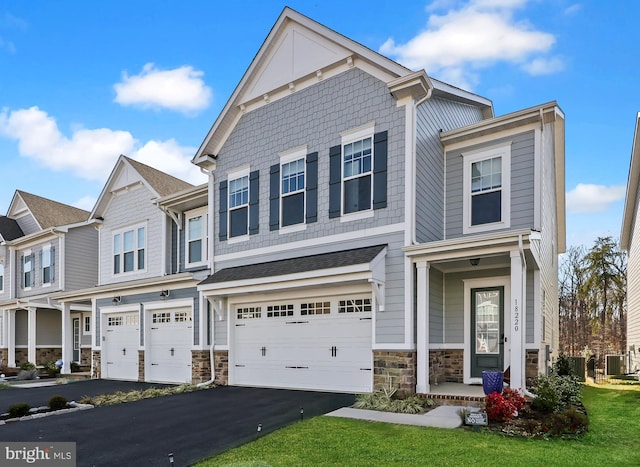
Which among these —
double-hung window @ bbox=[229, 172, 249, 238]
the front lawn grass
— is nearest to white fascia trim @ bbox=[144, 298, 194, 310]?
double-hung window @ bbox=[229, 172, 249, 238]

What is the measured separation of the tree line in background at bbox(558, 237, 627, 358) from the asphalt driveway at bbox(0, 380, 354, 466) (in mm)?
23677

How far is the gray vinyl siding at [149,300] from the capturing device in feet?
48.9

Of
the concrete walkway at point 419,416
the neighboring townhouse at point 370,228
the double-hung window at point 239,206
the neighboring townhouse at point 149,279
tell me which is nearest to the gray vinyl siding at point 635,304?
the neighboring townhouse at point 370,228

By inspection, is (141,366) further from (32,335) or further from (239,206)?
(32,335)

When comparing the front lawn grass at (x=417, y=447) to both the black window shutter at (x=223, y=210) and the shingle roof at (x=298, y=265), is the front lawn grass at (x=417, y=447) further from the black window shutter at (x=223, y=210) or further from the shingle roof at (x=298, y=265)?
the black window shutter at (x=223, y=210)

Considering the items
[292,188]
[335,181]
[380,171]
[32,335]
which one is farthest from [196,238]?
[32,335]

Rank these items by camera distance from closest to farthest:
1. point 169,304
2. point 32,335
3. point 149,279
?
point 169,304
point 149,279
point 32,335

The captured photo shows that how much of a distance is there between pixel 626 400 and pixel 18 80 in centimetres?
2222

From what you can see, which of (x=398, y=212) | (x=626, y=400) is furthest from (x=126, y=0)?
(x=626, y=400)

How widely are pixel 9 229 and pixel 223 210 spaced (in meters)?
16.6

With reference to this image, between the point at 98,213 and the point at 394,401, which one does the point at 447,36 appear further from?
the point at 98,213

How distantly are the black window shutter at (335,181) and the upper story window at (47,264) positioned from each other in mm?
16342

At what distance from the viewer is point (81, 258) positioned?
22.5m

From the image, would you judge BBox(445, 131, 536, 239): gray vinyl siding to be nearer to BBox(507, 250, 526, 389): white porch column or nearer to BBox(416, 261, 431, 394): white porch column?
BBox(507, 250, 526, 389): white porch column
